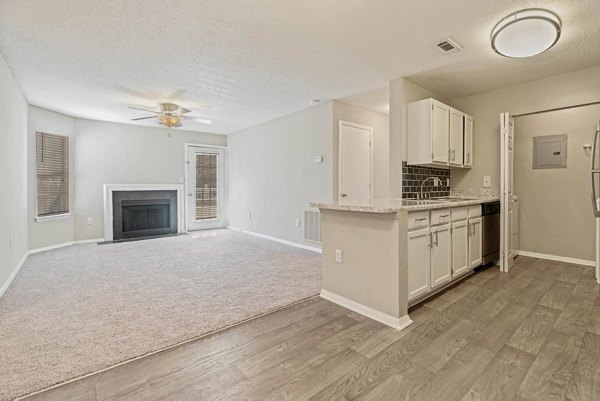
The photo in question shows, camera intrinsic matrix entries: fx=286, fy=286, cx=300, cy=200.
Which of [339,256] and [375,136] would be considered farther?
[375,136]

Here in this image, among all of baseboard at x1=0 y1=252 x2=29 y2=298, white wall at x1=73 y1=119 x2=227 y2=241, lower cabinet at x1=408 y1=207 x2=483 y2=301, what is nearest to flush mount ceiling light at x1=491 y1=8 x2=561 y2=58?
lower cabinet at x1=408 y1=207 x2=483 y2=301

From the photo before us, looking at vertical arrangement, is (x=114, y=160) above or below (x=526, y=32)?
below

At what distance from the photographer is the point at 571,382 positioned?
1.63 m

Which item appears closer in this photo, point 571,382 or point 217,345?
point 571,382

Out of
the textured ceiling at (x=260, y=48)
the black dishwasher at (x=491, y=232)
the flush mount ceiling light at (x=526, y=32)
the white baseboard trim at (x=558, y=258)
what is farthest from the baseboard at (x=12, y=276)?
the white baseboard trim at (x=558, y=258)

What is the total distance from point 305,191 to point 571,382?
4123 millimetres

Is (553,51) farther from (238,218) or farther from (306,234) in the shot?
(238,218)

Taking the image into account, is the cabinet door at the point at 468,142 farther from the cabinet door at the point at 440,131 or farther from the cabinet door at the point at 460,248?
the cabinet door at the point at 460,248

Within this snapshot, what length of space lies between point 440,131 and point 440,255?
1.77 m

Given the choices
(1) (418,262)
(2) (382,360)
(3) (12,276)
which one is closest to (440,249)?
(1) (418,262)

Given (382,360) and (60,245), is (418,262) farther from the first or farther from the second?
(60,245)

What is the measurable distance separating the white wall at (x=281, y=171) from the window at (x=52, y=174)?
3400 mm

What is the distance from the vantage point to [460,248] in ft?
10.5

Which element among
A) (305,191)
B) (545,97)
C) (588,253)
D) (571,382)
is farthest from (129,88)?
(588,253)
